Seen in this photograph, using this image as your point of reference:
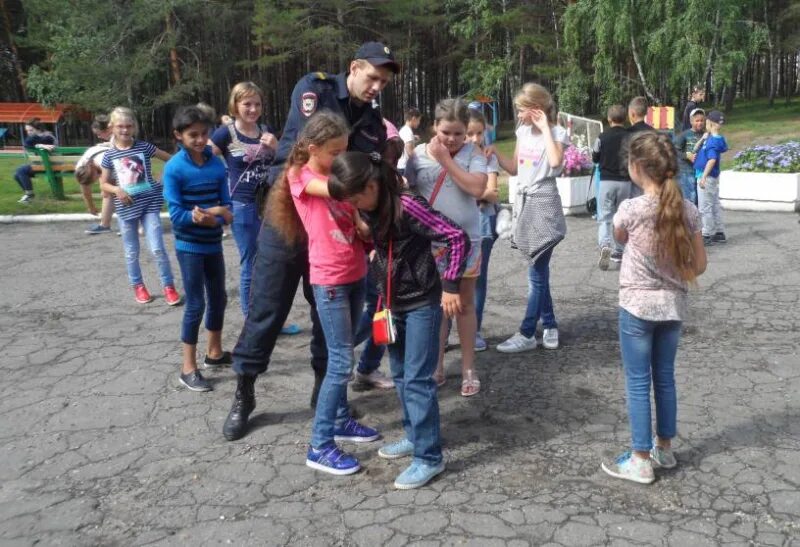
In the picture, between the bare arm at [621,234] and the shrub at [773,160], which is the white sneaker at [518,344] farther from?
the shrub at [773,160]

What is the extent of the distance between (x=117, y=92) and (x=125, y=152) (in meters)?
20.6

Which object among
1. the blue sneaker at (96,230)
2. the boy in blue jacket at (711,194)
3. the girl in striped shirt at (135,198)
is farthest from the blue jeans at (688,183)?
the blue sneaker at (96,230)

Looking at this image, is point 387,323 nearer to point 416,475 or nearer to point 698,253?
point 416,475

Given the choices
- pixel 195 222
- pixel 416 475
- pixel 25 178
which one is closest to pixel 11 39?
pixel 25 178

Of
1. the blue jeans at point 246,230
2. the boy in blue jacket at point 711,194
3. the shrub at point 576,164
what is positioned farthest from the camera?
the shrub at point 576,164

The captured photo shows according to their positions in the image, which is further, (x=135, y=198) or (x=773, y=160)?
(x=773, y=160)

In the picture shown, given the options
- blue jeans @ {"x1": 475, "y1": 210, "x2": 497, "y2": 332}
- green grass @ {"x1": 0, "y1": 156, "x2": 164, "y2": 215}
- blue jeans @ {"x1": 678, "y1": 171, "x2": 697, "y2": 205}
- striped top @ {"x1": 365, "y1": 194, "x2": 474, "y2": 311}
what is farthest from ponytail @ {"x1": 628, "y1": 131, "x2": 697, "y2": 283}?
green grass @ {"x1": 0, "y1": 156, "x2": 164, "y2": 215}

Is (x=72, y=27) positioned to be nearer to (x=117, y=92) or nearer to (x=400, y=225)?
(x=117, y=92)

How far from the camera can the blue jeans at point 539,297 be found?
474 centimetres

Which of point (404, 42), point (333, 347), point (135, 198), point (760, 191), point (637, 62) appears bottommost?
point (333, 347)

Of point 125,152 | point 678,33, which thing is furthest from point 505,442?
point 678,33

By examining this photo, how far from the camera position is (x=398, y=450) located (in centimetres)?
346

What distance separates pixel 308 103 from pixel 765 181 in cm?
915

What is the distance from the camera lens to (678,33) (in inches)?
886
